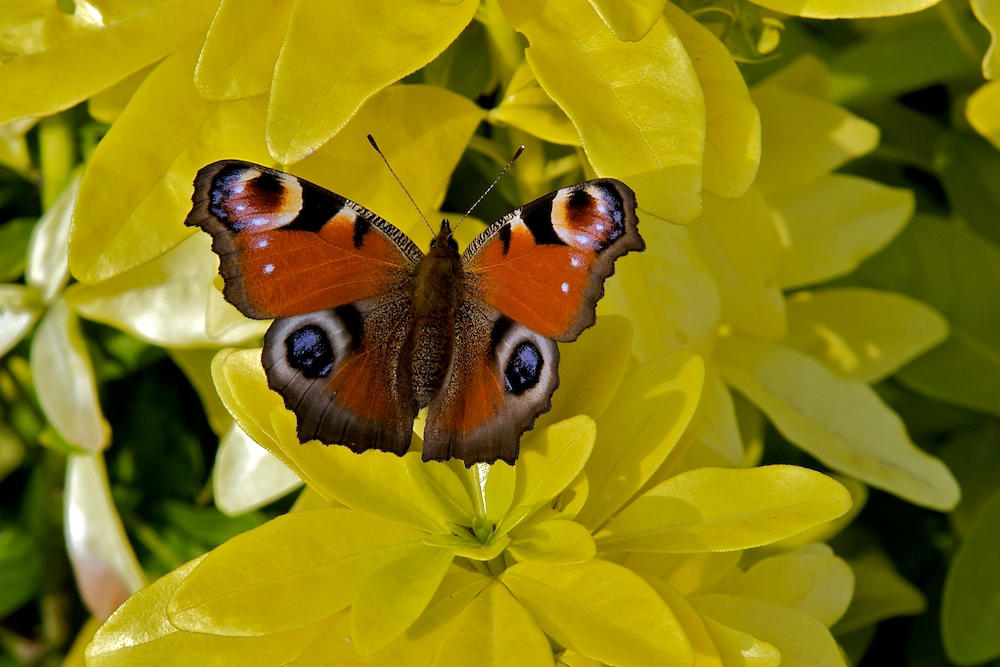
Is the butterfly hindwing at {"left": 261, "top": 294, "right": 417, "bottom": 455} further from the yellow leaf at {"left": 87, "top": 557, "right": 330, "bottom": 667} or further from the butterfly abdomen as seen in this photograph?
the yellow leaf at {"left": 87, "top": 557, "right": 330, "bottom": 667}

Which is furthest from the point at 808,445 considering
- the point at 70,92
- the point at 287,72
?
the point at 70,92

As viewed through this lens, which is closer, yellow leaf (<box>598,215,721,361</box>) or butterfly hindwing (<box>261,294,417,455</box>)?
butterfly hindwing (<box>261,294,417,455</box>)

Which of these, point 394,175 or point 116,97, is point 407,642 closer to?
point 394,175

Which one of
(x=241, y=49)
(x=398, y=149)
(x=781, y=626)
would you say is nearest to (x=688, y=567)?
(x=781, y=626)

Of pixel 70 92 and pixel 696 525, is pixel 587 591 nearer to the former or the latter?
pixel 696 525

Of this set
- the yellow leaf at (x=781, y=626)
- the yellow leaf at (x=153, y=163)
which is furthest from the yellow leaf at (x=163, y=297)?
the yellow leaf at (x=781, y=626)

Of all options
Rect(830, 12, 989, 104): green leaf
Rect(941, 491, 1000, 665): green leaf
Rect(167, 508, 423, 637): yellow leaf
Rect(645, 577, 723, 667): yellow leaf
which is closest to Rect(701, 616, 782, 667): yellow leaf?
Rect(645, 577, 723, 667): yellow leaf

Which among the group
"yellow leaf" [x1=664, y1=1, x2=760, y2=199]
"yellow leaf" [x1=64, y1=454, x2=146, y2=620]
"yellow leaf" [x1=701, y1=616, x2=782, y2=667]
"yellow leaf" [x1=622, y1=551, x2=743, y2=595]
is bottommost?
"yellow leaf" [x1=64, y1=454, x2=146, y2=620]
